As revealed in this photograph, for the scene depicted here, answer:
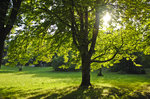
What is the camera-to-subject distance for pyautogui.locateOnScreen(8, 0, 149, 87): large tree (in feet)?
37.8

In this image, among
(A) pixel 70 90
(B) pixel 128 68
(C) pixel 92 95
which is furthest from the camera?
(B) pixel 128 68

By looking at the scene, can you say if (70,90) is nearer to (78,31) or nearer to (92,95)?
(92,95)

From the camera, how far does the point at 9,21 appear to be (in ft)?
24.4

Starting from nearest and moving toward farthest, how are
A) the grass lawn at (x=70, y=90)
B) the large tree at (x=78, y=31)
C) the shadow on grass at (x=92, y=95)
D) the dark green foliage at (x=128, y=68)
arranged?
the shadow on grass at (x=92, y=95) → the grass lawn at (x=70, y=90) → the large tree at (x=78, y=31) → the dark green foliage at (x=128, y=68)

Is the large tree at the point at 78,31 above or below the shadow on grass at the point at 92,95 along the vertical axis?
above

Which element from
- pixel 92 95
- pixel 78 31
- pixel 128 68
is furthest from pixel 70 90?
pixel 128 68

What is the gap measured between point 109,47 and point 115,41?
55.5 inches

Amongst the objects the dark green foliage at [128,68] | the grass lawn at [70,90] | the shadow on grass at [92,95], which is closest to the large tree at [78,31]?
the grass lawn at [70,90]

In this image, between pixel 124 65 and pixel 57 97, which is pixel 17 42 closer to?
pixel 57 97

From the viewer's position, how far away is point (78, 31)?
46.5ft

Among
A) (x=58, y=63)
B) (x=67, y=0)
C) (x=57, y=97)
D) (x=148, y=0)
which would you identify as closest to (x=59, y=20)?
(x=67, y=0)

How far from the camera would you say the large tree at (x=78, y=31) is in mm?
11531

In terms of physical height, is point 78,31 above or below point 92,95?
above

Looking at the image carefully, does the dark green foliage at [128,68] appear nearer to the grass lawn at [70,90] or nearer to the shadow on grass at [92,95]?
the grass lawn at [70,90]
